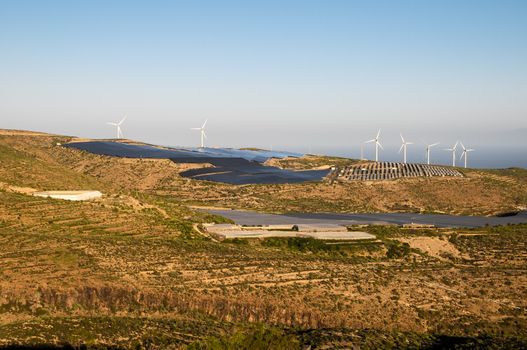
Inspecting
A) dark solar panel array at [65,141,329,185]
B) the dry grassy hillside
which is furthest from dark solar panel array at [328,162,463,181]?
the dry grassy hillside

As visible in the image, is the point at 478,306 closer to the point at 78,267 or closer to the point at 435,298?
the point at 435,298

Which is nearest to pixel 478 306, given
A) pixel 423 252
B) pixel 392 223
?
pixel 423 252

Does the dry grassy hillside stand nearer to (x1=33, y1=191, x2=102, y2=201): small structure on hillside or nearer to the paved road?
the paved road

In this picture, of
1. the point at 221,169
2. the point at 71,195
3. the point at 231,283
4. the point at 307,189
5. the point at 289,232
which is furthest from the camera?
the point at 221,169

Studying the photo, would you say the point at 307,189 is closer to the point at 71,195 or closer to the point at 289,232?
the point at 289,232

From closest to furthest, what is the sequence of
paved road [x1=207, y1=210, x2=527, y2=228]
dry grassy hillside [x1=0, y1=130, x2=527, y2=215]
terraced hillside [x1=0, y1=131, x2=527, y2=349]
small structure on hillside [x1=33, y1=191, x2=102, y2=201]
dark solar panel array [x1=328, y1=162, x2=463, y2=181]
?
1. terraced hillside [x1=0, y1=131, x2=527, y2=349]
2. small structure on hillside [x1=33, y1=191, x2=102, y2=201]
3. paved road [x1=207, y1=210, x2=527, y2=228]
4. dry grassy hillside [x1=0, y1=130, x2=527, y2=215]
5. dark solar panel array [x1=328, y1=162, x2=463, y2=181]

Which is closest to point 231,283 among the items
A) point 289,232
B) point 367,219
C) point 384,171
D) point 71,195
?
point 289,232

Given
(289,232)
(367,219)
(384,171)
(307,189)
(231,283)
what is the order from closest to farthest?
(231,283) → (289,232) → (367,219) → (307,189) → (384,171)
